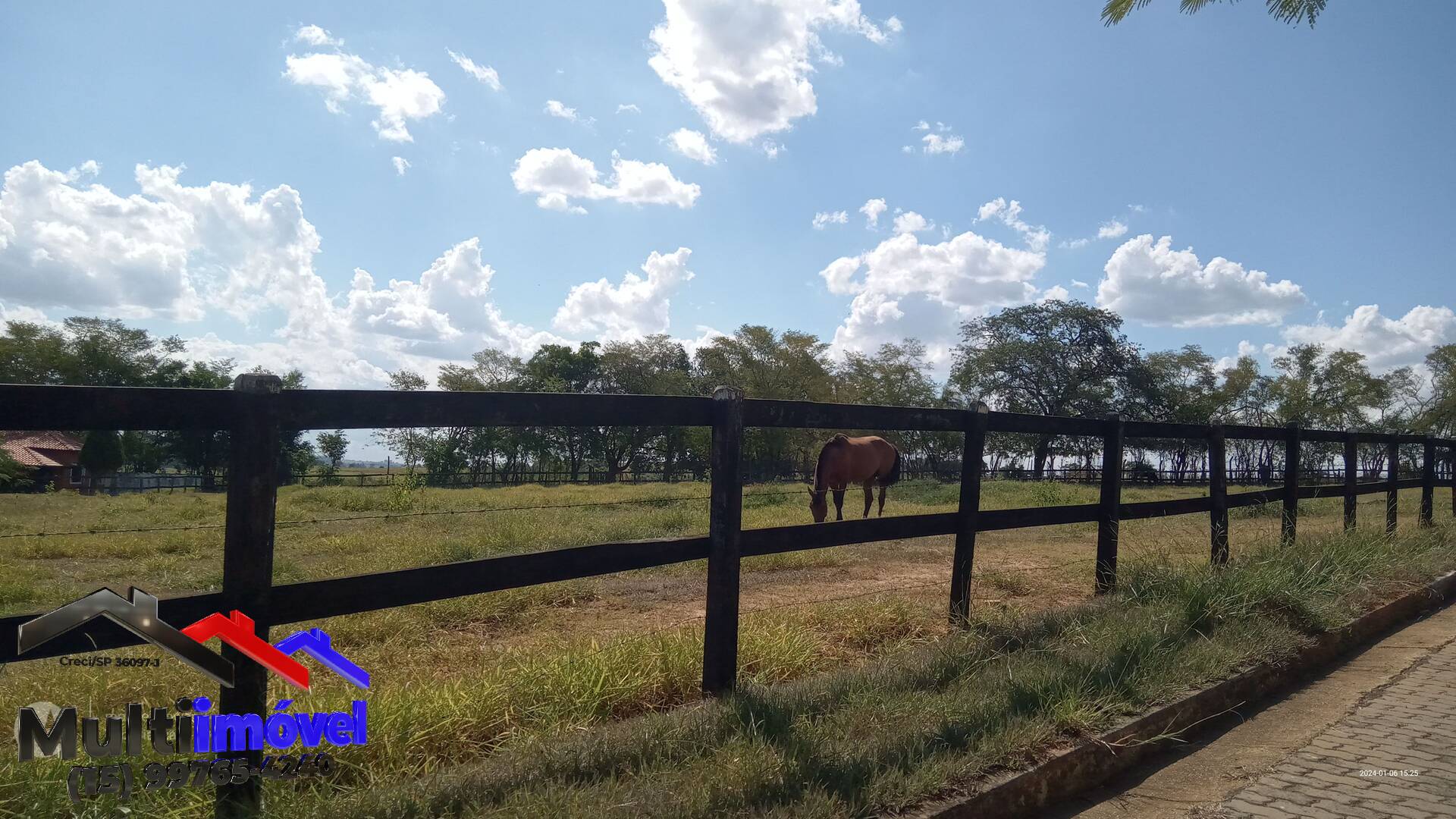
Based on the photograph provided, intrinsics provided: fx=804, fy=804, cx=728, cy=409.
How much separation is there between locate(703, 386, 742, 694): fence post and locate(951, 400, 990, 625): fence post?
184 cm

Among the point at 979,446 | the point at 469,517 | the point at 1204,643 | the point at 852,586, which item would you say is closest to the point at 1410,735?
the point at 1204,643

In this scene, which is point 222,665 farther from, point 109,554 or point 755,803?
point 109,554

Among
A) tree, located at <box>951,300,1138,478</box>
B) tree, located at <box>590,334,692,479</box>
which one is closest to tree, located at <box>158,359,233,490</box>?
Answer: tree, located at <box>590,334,692,479</box>

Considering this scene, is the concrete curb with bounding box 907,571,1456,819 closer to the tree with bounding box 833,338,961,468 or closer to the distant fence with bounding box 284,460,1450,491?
the distant fence with bounding box 284,460,1450,491

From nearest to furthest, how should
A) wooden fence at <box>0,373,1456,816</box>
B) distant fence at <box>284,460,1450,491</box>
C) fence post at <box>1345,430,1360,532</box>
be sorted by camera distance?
wooden fence at <box>0,373,1456,816</box> < fence post at <box>1345,430,1360,532</box> < distant fence at <box>284,460,1450,491</box>

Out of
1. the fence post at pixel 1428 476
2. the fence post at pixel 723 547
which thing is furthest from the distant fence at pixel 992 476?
the fence post at pixel 723 547

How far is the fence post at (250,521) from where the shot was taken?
245 cm

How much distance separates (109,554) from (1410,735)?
12.1m

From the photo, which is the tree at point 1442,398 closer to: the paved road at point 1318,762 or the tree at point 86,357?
the paved road at point 1318,762

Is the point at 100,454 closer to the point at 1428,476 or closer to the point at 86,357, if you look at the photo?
the point at 86,357

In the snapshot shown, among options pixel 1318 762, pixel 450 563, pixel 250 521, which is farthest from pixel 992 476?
pixel 250 521

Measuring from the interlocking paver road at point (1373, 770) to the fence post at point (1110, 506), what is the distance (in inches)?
71.7

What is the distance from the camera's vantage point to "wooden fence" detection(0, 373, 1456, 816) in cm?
234

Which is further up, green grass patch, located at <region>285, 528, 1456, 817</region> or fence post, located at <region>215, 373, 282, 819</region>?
fence post, located at <region>215, 373, 282, 819</region>
